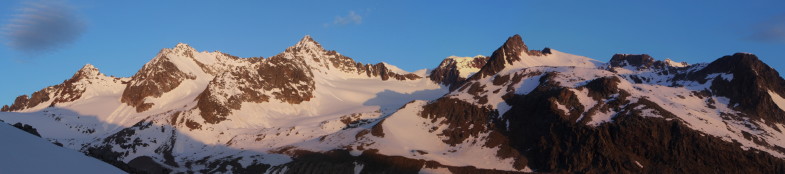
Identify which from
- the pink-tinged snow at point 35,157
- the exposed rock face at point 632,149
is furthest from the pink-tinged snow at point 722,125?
the pink-tinged snow at point 35,157

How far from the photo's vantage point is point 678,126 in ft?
566

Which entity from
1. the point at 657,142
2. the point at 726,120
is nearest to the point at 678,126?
the point at 657,142

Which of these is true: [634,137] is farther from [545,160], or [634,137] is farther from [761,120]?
[761,120]

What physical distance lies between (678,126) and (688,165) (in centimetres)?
1302

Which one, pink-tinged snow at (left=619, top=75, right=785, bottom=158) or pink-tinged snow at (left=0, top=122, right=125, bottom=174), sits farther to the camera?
pink-tinged snow at (left=619, top=75, right=785, bottom=158)

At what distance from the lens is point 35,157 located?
2636 centimetres

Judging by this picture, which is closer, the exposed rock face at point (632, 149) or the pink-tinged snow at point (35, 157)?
the pink-tinged snow at point (35, 157)

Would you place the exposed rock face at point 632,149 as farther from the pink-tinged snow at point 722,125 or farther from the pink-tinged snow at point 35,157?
the pink-tinged snow at point 35,157

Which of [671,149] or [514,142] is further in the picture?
[514,142]

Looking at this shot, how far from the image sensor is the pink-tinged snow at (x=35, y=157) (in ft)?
82.1

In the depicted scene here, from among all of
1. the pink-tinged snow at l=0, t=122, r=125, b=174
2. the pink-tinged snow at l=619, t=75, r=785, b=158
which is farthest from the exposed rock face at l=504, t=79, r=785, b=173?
the pink-tinged snow at l=0, t=122, r=125, b=174

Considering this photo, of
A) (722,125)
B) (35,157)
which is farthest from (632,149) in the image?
(35,157)

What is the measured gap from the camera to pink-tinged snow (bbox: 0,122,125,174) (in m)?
25.0

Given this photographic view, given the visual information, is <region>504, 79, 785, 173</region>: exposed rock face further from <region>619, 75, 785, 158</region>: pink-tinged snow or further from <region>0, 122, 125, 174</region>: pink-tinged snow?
<region>0, 122, 125, 174</region>: pink-tinged snow
